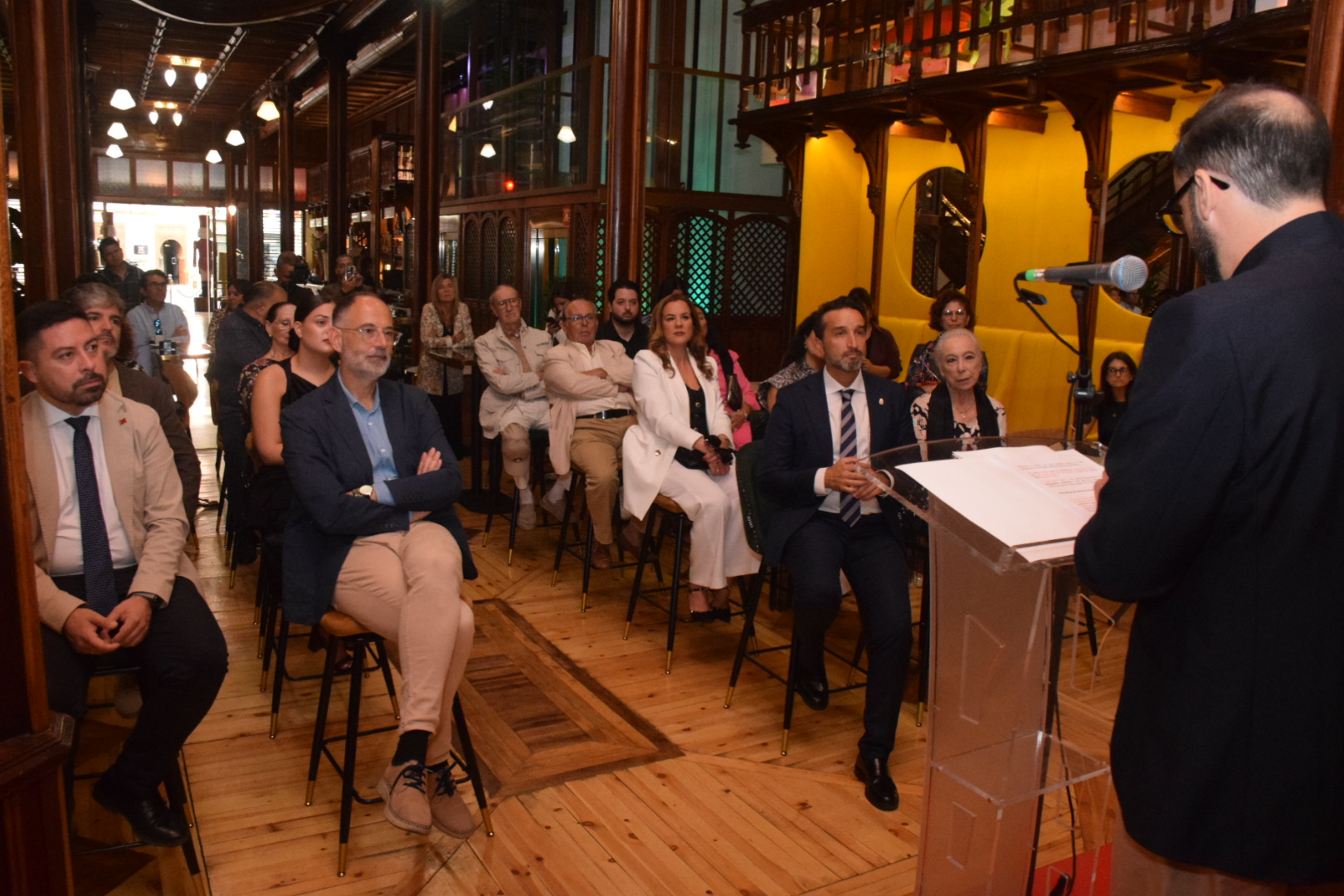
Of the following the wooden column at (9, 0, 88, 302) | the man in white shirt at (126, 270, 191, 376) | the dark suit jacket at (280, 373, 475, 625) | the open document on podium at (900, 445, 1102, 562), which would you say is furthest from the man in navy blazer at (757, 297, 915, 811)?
the man in white shirt at (126, 270, 191, 376)

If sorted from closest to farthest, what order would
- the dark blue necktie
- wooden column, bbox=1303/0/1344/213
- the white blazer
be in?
the dark blue necktie → wooden column, bbox=1303/0/1344/213 → the white blazer

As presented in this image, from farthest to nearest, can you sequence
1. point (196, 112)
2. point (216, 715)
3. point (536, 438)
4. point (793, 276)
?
point (196, 112) < point (793, 276) < point (536, 438) < point (216, 715)

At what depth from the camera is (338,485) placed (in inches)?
115

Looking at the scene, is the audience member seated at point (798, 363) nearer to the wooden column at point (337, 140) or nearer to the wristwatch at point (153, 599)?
the wristwatch at point (153, 599)

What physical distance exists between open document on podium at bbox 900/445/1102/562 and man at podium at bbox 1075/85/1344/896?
0.75 ft

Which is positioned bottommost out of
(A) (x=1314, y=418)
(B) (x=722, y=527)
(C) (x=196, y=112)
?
(B) (x=722, y=527)

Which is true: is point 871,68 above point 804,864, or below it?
above

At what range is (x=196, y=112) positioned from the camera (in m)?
20.5

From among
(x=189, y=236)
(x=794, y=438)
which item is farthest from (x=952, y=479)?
(x=189, y=236)

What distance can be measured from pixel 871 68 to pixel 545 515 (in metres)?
4.61

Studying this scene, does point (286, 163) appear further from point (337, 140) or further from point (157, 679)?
point (157, 679)

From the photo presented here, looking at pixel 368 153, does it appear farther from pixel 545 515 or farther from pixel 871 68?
pixel 545 515

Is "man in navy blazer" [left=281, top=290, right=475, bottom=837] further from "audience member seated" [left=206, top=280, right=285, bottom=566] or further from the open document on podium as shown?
"audience member seated" [left=206, top=280, right=285, bottom=566]

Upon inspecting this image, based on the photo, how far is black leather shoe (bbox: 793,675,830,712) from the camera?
3.63m
